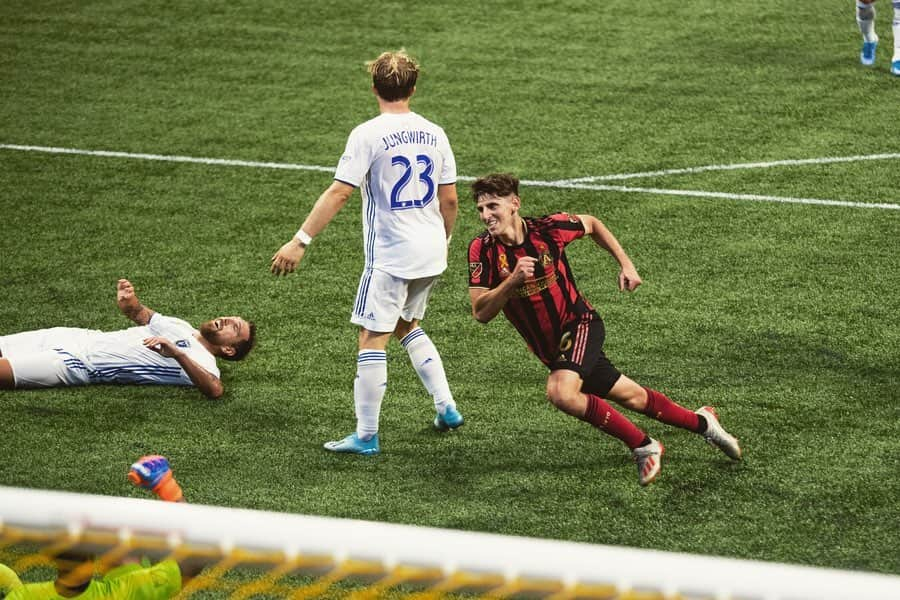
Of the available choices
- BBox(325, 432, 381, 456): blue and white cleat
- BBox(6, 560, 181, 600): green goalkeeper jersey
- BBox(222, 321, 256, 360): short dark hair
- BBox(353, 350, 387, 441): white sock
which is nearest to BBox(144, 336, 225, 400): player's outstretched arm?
BBox(222, 321, 256, 360): short dark hair

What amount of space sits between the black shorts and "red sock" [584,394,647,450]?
0.13 m

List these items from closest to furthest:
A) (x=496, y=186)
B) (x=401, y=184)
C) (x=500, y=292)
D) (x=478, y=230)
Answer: (x=500, y=292) → (x=496, y=186) → (x=401, y=184) → (x=478, y=230)

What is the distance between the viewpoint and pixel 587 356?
6699mm

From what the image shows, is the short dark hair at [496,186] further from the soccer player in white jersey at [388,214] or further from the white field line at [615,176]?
the white field line at [615,176]

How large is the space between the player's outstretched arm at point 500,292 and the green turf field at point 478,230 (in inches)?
37.6

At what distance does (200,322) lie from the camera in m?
8.86

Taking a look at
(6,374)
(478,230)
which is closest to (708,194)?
(478,230)

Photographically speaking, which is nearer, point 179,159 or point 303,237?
point 303,237

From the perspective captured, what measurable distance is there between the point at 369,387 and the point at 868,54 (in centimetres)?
864

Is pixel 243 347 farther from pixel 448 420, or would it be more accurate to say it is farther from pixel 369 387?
pixel 448 420

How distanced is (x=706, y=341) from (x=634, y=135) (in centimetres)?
416

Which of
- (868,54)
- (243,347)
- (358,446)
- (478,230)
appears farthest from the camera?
(868,54)

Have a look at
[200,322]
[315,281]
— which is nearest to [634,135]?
[315,281]

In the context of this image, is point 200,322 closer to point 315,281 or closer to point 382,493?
point 315,281
